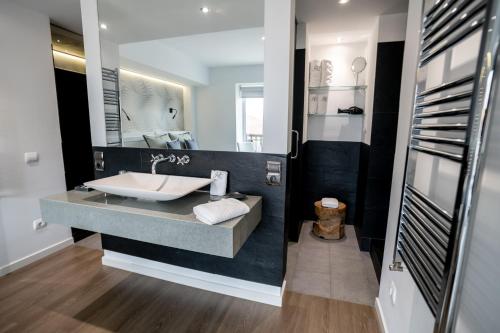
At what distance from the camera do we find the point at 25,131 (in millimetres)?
2439

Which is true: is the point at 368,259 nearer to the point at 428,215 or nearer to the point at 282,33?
the point at 428,215

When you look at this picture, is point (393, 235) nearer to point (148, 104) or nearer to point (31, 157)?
point (148, 104)

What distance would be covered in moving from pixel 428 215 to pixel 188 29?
2025mm

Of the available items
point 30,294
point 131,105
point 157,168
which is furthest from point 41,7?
point 30,294

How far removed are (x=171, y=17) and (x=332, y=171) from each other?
2587mm

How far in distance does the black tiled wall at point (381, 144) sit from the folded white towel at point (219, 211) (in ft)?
5.93

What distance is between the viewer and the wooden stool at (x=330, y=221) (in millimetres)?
3037

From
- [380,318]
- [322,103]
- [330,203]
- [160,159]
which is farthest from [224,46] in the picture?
[380,318]

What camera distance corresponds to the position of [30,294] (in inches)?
82.8

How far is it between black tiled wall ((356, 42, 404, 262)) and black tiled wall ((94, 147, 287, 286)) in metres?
1.33

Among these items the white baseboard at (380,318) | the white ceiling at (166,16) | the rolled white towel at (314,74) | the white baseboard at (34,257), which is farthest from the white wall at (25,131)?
the white baseboard at (380,318)

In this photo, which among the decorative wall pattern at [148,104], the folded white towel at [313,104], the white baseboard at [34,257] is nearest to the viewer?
the decorative wall pattern at [148,104]

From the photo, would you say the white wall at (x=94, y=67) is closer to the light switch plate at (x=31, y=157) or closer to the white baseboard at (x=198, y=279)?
the light switch plate at (x=31, y=157)

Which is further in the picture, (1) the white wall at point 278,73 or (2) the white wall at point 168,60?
(2) the white wall at point 168,60
